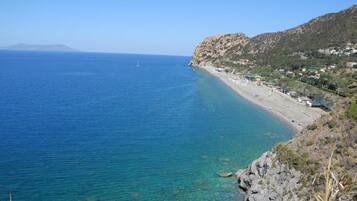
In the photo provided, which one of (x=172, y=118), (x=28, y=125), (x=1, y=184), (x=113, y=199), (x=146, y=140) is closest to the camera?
(x=113, y=199)

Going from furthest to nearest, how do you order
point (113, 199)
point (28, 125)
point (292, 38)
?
point (292, 38)
point (28, 125)
point (113, 199)

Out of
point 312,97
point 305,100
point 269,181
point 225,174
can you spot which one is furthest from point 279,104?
point 269,181

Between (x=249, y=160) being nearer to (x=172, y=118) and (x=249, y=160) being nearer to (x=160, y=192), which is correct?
(x=160, y=192)

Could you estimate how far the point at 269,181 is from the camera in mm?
32344

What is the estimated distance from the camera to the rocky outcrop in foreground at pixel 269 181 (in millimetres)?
29875

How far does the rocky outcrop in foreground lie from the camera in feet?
98.0

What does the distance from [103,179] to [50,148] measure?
12.3 m

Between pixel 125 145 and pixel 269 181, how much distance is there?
2173 cm

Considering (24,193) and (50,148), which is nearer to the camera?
(24,193)

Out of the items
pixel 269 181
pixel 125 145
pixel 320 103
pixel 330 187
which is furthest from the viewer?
pixel 320 103

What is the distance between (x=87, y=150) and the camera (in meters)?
45.7

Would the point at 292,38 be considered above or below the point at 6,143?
above

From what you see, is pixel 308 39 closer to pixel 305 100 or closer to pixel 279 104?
pixel 305 100

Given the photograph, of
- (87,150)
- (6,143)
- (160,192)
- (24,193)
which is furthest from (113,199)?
(6,143)
